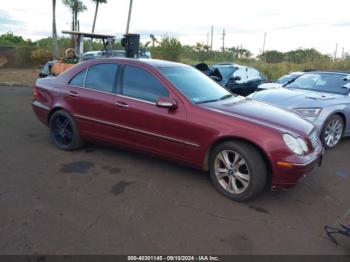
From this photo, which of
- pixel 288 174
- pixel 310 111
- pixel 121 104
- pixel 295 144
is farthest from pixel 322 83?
pixel 121 104

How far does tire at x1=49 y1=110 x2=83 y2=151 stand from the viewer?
5219mm

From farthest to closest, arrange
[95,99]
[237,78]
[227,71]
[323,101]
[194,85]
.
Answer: [227,71] → [237,78] → [323,101] → [95,99] → [194,85]

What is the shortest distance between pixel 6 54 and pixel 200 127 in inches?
865

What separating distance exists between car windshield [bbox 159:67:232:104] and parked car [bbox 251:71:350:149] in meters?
1.76

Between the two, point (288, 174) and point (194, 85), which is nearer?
point (288, 174)

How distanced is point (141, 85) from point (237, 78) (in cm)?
621

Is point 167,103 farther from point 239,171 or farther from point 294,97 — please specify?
point 294,97

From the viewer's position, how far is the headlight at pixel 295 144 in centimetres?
367

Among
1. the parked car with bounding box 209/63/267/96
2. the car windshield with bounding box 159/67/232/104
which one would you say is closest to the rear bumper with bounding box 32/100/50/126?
the car windshield with bounding box 159/67/232/104

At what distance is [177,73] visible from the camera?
4.69m

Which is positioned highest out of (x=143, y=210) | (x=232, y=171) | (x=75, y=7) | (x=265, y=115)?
(x=75, y=7)

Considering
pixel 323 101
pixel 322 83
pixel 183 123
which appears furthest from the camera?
pixel 322 83

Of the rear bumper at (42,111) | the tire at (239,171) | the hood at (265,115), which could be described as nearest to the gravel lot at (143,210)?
the tire at (239,171)

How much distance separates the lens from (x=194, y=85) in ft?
15.2
